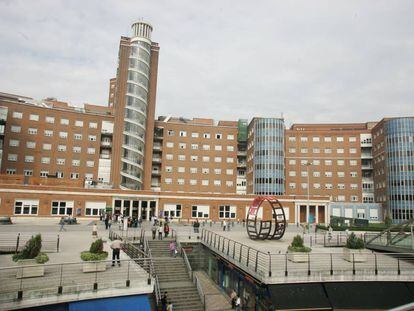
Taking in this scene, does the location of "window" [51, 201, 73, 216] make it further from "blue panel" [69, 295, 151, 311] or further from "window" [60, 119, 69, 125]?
"blue panel" [69, 295, 151, 311]

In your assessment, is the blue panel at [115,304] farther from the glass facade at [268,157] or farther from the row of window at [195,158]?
the row of window at [195,158]

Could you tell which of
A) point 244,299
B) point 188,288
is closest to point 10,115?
point 188,288

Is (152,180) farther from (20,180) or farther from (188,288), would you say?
(188,288)

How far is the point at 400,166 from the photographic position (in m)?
68.9

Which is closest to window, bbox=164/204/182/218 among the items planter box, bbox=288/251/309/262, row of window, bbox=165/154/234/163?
row of window, bbox=165/154/234/163

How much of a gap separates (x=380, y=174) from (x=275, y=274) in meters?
69.9

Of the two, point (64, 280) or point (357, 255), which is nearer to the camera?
point (64, 280)

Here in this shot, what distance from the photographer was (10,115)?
6494 cm

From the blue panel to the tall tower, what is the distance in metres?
51.5

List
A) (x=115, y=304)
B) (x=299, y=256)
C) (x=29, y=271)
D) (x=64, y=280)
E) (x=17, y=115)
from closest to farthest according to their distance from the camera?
(x=115, y=304) → (x=64, y=280) → (x=29, y=271) → (x=299, y=256) → (x=17, y=115)

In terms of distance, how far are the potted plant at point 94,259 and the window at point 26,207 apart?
38.6 meters

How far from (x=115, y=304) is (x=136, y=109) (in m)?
56.7

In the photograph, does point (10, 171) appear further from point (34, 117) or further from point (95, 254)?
point (95, 254)

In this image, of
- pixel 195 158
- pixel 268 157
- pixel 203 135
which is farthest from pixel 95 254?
pixel 203 135
